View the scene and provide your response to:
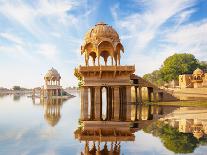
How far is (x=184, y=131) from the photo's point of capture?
24234mm

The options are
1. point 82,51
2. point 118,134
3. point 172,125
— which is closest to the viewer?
point 118,134

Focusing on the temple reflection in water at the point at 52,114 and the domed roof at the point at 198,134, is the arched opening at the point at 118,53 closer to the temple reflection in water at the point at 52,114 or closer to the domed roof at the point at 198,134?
the temple reflection in water at the point at 52,114

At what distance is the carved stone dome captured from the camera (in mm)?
36062

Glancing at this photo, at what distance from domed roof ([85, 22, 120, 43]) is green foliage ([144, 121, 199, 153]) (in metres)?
13.4

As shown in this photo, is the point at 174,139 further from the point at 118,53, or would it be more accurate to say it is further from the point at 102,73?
the point at 118,53

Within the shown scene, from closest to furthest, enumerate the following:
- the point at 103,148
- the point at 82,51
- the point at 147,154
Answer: the point at 147,154
the point at 103,148
the point at 82,51

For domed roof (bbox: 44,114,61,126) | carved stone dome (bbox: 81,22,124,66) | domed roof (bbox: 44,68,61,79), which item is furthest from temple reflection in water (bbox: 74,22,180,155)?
domed roof (bbox: 44,68,61,79)

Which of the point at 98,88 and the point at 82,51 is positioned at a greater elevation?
the point at 82,51

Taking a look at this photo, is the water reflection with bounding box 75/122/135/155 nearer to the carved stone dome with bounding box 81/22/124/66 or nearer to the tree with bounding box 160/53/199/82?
the carved stone dome with bounding box 81/22/124/66

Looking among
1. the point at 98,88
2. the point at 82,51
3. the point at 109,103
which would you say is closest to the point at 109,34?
the point at 82,51

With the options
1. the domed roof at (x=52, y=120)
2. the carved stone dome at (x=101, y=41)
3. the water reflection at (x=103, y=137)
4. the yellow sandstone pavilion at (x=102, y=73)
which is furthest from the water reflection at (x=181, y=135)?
the carved stone dome at (x=101, y=41)

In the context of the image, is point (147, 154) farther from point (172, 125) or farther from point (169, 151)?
point (172, 125)

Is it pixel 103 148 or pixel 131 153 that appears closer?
pixel 131 153

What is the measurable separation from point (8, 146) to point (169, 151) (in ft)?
33.1
